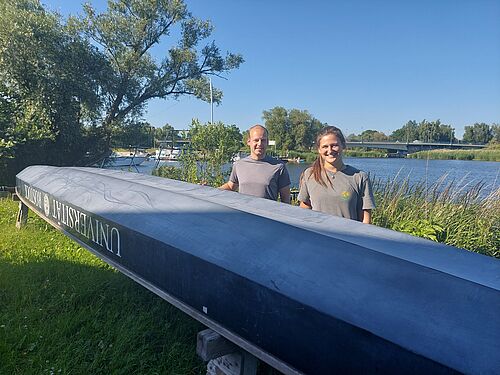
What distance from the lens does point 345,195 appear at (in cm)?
262

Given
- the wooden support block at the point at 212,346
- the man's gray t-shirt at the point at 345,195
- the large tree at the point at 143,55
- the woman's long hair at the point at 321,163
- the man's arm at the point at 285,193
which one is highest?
the large tree at the point at 143,55

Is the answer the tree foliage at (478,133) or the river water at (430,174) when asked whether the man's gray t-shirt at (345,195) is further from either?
the tree foliage at (478,133)

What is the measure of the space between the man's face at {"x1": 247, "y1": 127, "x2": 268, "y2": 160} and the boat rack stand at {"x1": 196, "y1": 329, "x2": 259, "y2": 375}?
1.81m

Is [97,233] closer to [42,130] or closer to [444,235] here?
[444,235]

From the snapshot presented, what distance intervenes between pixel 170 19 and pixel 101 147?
243 inches

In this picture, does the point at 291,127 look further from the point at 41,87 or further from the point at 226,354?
the point at 226,354

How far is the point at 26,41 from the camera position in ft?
36.9

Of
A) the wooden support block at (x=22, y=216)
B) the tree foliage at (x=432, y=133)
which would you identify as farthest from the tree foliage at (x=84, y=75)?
the tree foliage at (x=432, y=133)

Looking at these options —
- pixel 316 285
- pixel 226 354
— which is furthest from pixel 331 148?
pixel 226 354

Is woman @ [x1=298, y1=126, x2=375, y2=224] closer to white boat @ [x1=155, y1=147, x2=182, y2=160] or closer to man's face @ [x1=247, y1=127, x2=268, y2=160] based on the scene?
man's face @ [x1=247, y1=127, x2=268, y2=160]

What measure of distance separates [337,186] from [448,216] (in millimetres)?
3042

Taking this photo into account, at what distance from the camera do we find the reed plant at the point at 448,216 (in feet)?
14.8

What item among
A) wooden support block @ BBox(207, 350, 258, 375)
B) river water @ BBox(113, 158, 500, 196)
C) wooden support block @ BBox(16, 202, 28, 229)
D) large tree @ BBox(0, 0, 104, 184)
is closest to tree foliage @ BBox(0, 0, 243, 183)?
large tree @ BBox(0, 0, 104, 184)

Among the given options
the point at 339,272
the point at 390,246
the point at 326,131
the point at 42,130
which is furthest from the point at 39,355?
the point at 42,130
